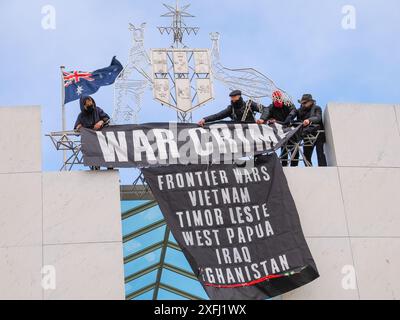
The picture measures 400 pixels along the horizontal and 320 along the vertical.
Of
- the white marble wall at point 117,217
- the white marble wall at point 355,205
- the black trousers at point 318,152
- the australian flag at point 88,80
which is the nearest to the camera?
the white marble wall at point 117,217

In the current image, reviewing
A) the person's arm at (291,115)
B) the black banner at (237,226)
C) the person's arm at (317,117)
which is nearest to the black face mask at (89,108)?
the black banner at (237,226)

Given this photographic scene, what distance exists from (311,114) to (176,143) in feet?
9.08

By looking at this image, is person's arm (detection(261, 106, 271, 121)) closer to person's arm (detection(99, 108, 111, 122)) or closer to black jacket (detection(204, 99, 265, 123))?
black jacket (detection(204, 99, 265, 123))

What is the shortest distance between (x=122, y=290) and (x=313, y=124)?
5.05 m

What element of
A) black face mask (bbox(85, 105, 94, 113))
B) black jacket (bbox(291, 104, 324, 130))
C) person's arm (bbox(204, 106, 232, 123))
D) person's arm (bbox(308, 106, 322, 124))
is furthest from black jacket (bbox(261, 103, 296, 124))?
black face mask (bbox(85, 105, 94, 113))

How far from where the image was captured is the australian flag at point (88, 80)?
23531 mm

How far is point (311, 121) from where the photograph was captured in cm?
1958

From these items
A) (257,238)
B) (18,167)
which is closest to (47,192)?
(18,167)

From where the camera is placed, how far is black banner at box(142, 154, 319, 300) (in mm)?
17859

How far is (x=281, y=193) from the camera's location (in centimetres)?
1861

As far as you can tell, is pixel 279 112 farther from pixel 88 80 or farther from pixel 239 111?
pixel 88 80

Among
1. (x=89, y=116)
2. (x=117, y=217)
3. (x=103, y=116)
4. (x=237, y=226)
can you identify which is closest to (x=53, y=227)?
(x=117, y=217)

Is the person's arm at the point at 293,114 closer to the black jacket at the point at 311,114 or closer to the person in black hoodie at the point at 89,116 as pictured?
the black jacket at the point at 311,114

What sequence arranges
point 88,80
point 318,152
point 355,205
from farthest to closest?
1. point 88,80
2. point 318,152
3. point 355,205
